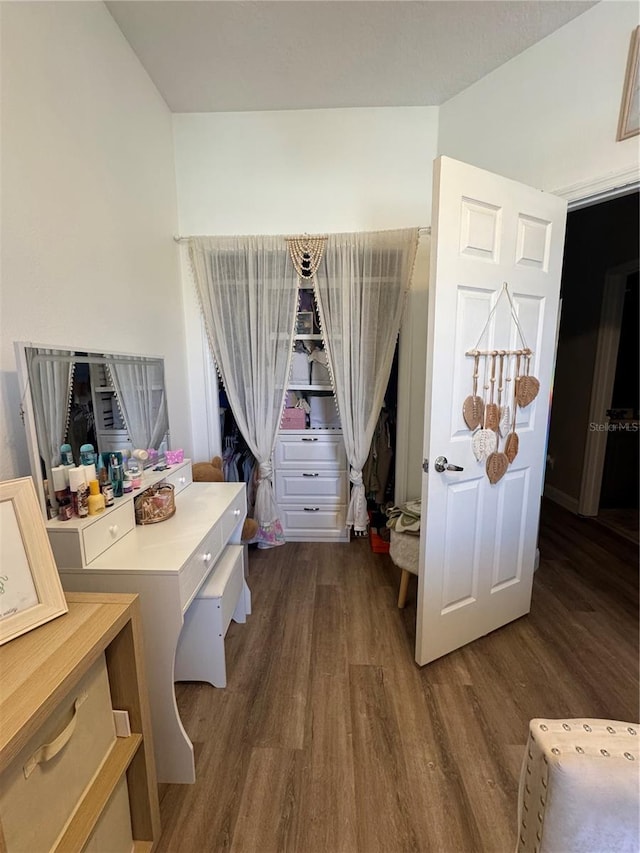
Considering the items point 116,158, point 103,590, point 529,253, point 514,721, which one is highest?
point 116,158

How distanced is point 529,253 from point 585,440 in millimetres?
2225

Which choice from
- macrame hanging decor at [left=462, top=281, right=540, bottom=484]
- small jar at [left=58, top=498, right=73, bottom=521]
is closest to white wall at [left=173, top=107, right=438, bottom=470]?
macrame hanging decor at [left=462, top=281, right=540, bottom=484]

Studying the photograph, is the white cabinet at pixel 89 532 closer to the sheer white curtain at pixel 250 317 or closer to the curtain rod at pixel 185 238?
the sheer white curtain at pixel 250 317

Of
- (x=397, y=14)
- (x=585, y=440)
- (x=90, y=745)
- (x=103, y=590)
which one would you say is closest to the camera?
(x=90, y=745)

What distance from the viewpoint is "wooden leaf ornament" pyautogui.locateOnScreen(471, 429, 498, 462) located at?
61.6 inches

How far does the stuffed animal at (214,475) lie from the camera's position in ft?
7.34

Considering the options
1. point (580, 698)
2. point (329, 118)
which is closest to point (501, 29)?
point (329, 118)

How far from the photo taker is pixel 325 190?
230 cm

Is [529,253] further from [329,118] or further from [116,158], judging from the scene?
[116,158]

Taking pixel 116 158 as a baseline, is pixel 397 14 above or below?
above

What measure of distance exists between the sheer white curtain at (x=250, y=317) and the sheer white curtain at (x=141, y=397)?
63 centimetres

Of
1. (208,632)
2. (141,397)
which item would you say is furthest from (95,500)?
(208,632)

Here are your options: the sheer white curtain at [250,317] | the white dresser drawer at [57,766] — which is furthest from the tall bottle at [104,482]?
the sheer white curtain at [250,317]

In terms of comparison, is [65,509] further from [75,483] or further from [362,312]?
[362,312]
